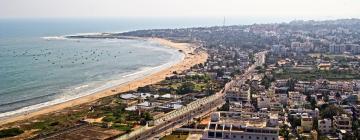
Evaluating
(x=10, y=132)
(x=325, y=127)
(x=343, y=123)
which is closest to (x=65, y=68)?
(x=10, y=132)

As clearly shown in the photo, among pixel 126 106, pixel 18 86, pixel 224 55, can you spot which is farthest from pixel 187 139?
pixel 224 55

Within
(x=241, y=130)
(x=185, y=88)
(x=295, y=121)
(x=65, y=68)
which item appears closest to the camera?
(x=241, y=130)

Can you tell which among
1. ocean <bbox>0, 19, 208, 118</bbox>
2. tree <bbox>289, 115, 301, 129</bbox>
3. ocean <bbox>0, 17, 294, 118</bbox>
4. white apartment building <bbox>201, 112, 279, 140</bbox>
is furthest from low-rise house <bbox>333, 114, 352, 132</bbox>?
ocean <bbox>0, 19, 208, 118</bbox>

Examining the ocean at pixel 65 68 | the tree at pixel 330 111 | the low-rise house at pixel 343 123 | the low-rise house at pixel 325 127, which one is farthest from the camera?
the ocean at pixel 65 68

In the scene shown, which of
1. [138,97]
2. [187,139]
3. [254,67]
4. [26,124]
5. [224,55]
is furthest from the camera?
[224,55]

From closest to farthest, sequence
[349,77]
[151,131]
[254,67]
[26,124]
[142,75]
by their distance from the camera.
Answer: [151,131]
[26,124]
[349,77]
[142,75]
[254,67]

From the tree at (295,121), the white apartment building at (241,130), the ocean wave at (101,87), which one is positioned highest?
the white apartment building at (241,130)

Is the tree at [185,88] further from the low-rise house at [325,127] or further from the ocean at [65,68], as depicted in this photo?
the low-rise house at [325,127]

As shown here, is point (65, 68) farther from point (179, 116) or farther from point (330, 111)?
point (330, 111)

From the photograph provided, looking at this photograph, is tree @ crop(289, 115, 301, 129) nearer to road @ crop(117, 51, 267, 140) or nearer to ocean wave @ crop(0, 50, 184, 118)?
road @ crop(117, 51, 267, 140)

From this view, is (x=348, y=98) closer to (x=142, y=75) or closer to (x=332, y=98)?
(x=332, y=98)

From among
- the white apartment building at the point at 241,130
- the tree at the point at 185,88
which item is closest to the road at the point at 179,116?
the tree at the point at 185,88
